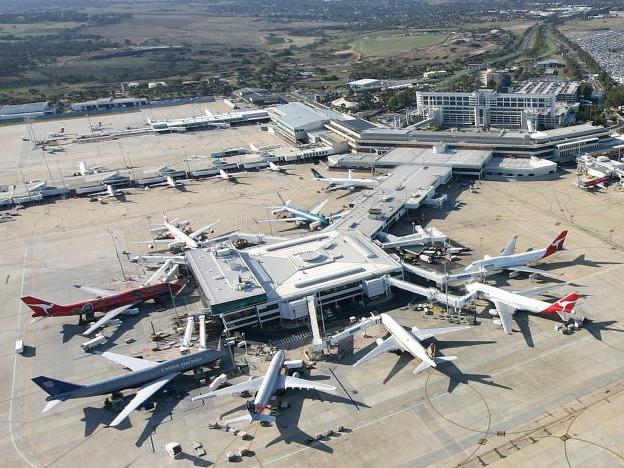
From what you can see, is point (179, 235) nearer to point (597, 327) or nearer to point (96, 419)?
point (96, 419)

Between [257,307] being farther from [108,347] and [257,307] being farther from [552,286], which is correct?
[552,286]

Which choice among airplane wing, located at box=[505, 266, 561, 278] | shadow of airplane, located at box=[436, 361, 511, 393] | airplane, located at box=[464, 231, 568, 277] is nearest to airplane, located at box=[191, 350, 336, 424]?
shadow of airplane, located at box=[436, 361, 511, 393]

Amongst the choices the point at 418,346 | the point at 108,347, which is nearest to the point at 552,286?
the point at 418,346

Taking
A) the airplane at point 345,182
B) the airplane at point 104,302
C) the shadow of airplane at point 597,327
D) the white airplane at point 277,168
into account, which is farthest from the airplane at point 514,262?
the white airplane at point 277,168

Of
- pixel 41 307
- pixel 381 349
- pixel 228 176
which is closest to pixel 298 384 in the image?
pixel 381 349

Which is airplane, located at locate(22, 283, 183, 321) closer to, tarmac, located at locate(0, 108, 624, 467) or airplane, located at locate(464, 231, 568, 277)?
tarmac, located at locate(0, 108, 624, 467)
